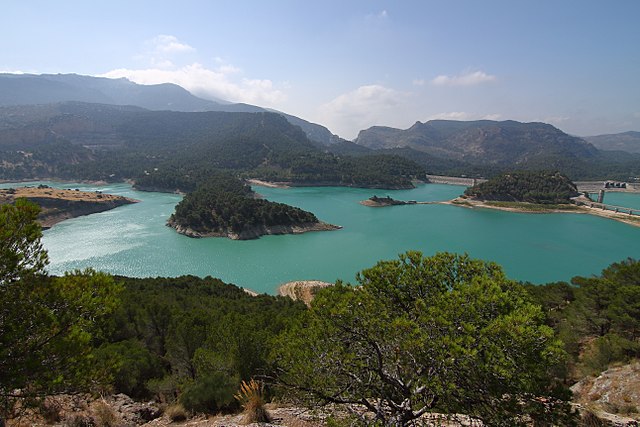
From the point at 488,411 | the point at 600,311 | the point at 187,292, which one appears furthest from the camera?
the point at 187,292

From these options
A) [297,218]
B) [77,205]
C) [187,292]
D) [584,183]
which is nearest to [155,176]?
[77,205]

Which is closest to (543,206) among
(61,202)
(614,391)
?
(614,391)

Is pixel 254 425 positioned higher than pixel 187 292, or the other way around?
pixel 254 425

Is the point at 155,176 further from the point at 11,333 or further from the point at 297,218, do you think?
the point at 11,333

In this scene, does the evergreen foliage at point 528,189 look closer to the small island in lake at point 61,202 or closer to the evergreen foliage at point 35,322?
the small island in lake at point 61,202

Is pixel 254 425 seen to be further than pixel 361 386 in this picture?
Yes

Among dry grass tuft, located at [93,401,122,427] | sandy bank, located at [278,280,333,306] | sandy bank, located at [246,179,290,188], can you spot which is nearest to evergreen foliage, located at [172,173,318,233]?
sandy bank, located at [278,280,333,306]
